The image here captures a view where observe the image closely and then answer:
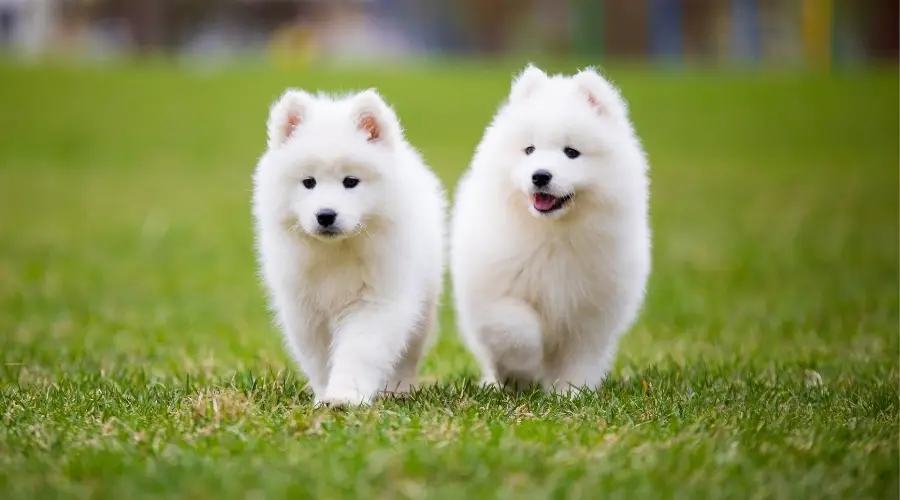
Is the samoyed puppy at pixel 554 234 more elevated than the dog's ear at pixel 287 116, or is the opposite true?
the dog's ear at pixel 287 116

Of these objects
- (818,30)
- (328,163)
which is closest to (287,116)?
(328,163)

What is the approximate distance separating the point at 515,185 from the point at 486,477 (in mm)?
1827

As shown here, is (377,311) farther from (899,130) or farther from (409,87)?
(409,87)

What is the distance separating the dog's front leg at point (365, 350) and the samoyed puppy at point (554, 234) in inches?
19.2

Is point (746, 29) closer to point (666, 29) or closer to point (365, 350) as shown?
point (666, 29)

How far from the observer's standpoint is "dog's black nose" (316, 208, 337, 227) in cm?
470

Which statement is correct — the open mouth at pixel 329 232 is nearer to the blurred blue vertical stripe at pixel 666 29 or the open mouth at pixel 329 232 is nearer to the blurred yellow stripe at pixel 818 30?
the blurred yellow stripe at pixel 818 30

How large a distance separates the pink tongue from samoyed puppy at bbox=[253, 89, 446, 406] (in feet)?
1.73

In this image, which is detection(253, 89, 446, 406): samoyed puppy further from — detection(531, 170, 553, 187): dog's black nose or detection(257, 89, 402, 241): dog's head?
detection(531, 170, 553, 187): dog's black nose

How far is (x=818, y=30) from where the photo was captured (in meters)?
31.3

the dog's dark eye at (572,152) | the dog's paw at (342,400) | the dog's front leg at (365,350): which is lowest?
the dog's paw at (342,400)

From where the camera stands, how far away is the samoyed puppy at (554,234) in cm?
514

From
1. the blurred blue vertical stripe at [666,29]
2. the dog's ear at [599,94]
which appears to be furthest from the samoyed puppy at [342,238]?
the blurred blue vertical stripe at [666,29]

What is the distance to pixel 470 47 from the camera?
42.1m
